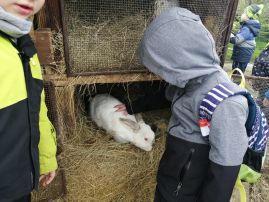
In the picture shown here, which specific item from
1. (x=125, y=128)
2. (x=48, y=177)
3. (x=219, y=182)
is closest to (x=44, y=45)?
(x=48, y=177)

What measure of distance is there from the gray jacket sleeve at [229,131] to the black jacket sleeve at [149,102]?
3.65 feet

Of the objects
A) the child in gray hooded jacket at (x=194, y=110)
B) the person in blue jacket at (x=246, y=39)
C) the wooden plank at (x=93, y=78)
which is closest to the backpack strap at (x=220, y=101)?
Result: the child in gray hooded jacket at (x=194, y=110)

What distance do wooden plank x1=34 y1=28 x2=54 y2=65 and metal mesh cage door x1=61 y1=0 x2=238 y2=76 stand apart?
10 cm

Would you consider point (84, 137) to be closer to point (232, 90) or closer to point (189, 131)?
point (189, 131)

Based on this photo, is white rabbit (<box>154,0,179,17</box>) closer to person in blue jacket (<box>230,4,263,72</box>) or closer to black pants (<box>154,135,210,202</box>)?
black pants (<box>154,135,210,202</box>)

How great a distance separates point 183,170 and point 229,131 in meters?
0.38

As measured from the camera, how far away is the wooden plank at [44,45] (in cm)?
180

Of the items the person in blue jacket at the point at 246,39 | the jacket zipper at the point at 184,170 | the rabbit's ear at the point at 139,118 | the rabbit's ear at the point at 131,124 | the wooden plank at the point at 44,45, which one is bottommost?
the person in blue jacket at the point at 246,39

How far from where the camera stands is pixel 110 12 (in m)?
2.04

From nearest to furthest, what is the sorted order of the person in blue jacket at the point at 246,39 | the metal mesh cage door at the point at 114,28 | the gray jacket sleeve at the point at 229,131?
1. the gray jacket sleeve at the point at 229,131
2. the metal mesh cage door at the point at 114,28
3. the person in blue jacket at the point at 246,39

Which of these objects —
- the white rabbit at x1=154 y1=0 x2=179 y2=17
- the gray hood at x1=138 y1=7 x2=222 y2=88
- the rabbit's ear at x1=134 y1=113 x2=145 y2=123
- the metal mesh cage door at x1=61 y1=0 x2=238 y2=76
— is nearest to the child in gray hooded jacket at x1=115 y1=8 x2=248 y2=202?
the gray hood at x1=138 y1=7 x2=222 y2=88

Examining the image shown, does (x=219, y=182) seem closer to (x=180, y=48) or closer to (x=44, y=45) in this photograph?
(x=180, y=48)

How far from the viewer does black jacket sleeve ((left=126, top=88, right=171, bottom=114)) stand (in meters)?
2.59

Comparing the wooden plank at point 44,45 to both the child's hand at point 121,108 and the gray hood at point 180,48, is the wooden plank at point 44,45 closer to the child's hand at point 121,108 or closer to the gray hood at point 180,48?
the gray hood at point 180,48
